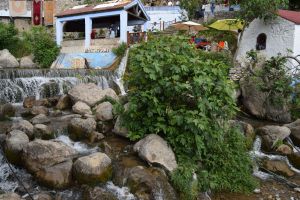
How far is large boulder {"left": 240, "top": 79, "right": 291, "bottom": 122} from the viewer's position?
47.0ft

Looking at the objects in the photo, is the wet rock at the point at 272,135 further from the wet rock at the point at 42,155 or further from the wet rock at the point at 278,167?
the wet rock at the point at 42,155

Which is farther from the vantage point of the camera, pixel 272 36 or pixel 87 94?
pixel 272 36

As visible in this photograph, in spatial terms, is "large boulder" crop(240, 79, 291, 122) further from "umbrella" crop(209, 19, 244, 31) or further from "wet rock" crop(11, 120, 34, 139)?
"wet rock" crop(11, 120, 34, 139)

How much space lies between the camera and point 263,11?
17609mm

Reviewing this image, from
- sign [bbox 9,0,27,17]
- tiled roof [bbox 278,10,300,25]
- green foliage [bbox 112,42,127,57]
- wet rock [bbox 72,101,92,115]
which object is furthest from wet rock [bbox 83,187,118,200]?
sign [bbox 9,0,27,17]

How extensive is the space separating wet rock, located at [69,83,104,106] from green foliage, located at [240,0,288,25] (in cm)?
908

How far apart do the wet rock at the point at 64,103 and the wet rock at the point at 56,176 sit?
576cm

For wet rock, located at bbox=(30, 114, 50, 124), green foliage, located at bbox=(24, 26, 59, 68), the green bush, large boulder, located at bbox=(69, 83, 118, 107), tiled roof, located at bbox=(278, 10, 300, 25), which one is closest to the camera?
the green bush

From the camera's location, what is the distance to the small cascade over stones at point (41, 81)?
1420cm

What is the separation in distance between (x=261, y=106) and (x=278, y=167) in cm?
498

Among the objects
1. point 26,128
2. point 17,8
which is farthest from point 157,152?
point 17,8

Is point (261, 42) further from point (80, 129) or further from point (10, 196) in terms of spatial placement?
point (10, 196)

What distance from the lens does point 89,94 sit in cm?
1320

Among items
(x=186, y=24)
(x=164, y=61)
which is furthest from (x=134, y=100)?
(x=186, y=24)
